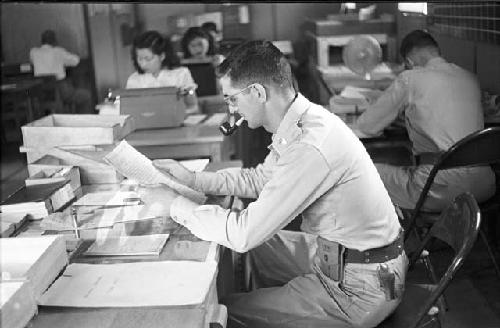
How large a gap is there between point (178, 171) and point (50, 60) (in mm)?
641

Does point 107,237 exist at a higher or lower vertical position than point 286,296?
higher

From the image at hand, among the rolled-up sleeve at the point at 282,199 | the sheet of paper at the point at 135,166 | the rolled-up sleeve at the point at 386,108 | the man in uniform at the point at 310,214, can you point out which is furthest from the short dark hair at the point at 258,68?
the rolled-up sleeve at the point at 386,108

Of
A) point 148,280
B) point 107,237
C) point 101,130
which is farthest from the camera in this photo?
point 101,130

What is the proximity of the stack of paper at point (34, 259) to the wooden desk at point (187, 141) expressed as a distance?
1372mm

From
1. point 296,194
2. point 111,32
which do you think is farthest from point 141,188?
point 111,32

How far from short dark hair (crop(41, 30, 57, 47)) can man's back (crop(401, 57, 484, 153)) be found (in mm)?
1474

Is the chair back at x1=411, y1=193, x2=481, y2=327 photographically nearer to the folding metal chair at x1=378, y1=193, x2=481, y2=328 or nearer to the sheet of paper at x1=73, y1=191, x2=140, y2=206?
the folding metal chair at x1=378, y1=193, x2=481, y2=328

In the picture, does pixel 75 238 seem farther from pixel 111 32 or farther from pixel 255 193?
pixel 111 32

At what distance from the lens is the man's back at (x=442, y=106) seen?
105 inches

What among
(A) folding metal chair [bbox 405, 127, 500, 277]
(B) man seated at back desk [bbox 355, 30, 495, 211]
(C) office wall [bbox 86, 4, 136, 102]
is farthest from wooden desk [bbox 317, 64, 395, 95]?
(C) office wall [bbox 86, 4, 136, 102]

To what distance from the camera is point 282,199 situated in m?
1.58

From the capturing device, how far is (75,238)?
1.74m

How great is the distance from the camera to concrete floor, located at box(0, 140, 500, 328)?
2.56 meters

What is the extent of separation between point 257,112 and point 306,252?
0.54 meters
